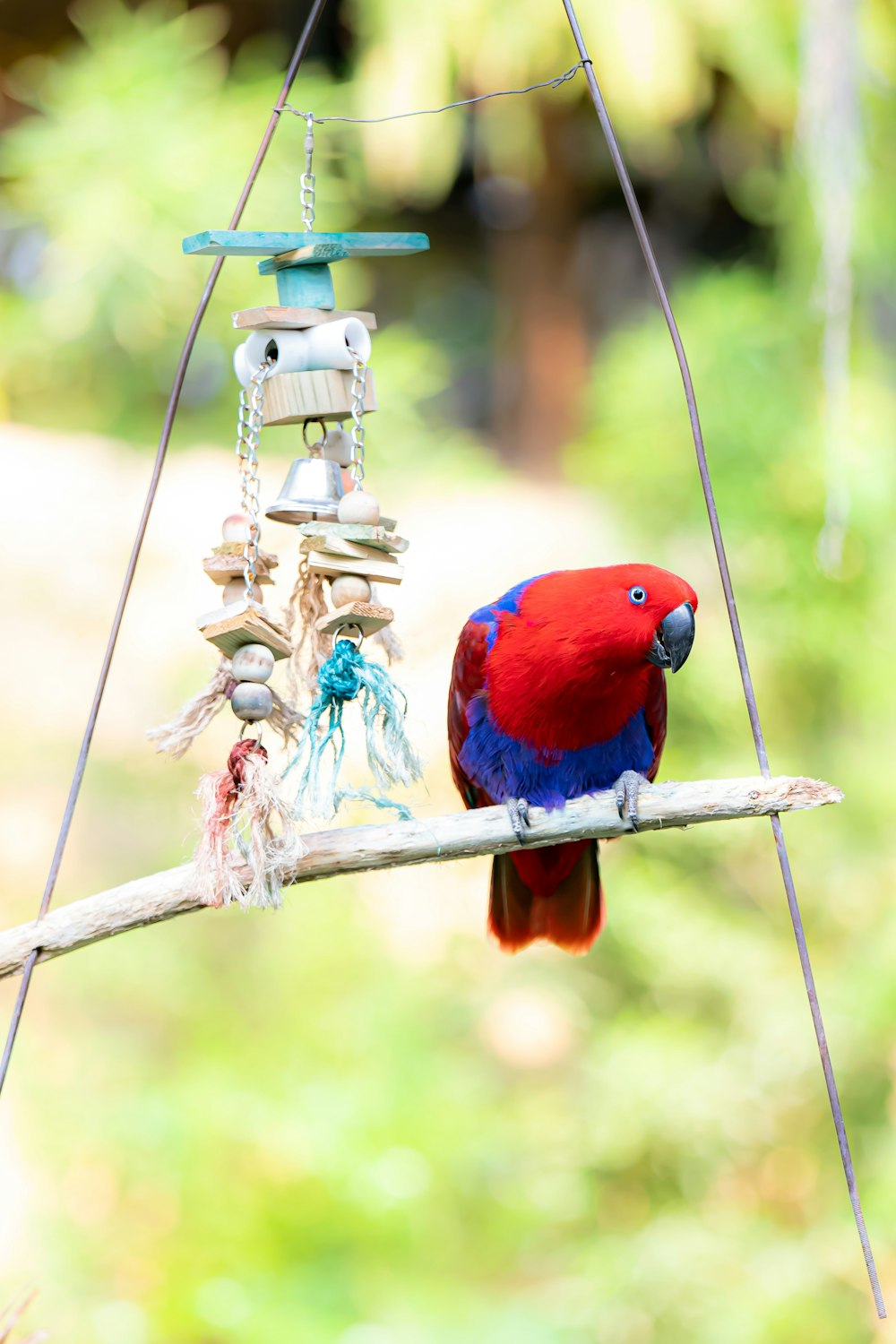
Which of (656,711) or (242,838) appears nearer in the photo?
(242,838)

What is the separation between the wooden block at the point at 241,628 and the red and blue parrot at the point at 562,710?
32 cm

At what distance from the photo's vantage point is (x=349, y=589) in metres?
1.22

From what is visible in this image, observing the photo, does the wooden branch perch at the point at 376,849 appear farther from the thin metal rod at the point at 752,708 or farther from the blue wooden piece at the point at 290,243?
the blue wooden piece at the point at 290,243

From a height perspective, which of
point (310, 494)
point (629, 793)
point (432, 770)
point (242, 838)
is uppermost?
point (432, 770)

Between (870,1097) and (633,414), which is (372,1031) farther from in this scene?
(633,414)

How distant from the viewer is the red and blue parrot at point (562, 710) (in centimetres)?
141

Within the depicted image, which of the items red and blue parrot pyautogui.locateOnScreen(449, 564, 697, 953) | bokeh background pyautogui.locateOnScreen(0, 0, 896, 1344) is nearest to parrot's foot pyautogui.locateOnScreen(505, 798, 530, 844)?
red and blue parrot pyautogui.locateOnScreen(449, 564, 697, 953)

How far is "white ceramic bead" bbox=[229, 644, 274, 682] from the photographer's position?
47.1 inches

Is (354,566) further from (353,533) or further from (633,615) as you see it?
(633,615)

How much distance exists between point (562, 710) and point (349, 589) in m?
0.44

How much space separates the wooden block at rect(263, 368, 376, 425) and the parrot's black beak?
417 millimetres

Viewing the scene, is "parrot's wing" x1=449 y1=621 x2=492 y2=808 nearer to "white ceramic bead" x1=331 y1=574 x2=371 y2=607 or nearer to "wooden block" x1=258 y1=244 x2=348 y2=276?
"white ceramic bead" x1=331 y1=574 x2=371 y2=607

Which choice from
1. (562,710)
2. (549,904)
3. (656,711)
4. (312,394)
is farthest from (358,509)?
(549,904)

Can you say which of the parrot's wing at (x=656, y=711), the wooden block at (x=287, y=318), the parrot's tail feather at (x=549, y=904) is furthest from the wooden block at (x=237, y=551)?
the parrot's tail feather at (x=549, y=904)
